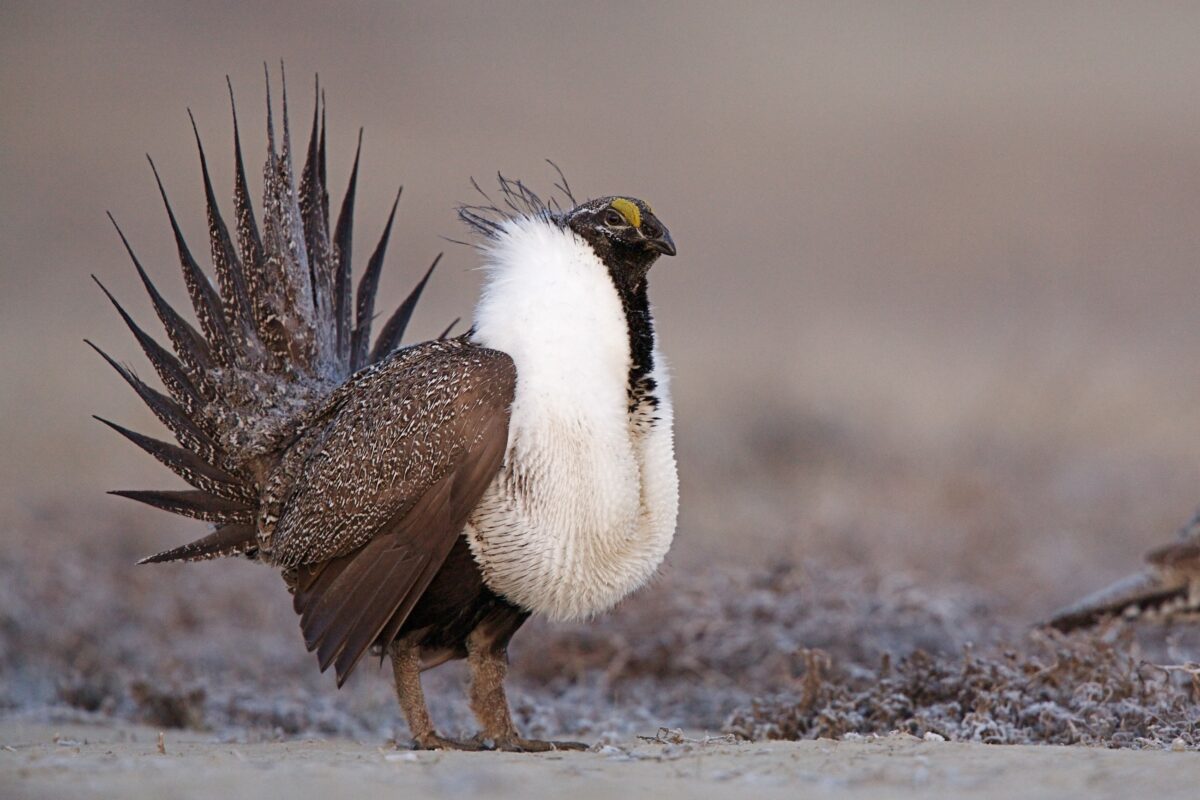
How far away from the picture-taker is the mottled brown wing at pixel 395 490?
4777mm

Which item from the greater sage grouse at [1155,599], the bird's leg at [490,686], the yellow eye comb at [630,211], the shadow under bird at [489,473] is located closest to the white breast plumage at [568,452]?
the shadow under bird at [489,473]

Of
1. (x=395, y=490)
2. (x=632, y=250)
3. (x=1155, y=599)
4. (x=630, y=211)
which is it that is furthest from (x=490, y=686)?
(x=1155, y=599)

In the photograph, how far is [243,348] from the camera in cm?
591

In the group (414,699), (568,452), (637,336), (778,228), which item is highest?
(778,228)

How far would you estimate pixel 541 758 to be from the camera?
14.8ft

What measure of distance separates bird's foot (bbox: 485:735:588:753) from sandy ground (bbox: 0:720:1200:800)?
320 millimetres

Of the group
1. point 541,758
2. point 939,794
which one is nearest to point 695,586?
point 541,758

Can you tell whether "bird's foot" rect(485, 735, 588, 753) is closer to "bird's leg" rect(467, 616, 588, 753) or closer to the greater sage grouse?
"bird's leg" rect(467, 616, 588, 753)

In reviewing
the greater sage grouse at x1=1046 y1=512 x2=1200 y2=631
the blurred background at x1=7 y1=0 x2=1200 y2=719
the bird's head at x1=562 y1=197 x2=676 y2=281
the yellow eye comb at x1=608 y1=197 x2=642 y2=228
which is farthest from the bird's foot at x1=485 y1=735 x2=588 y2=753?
the blurred background at x1=7 y1=0 x2=1200 y2=719

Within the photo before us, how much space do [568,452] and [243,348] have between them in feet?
5.38

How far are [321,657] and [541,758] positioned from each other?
0.79 metres

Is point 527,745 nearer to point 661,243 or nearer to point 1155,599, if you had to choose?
Answer: point 661,243

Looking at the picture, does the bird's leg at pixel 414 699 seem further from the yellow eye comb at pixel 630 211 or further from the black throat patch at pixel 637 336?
the yellow eye comb at pixel 630 211

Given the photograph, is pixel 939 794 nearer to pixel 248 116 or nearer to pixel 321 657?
pixel 321 657
